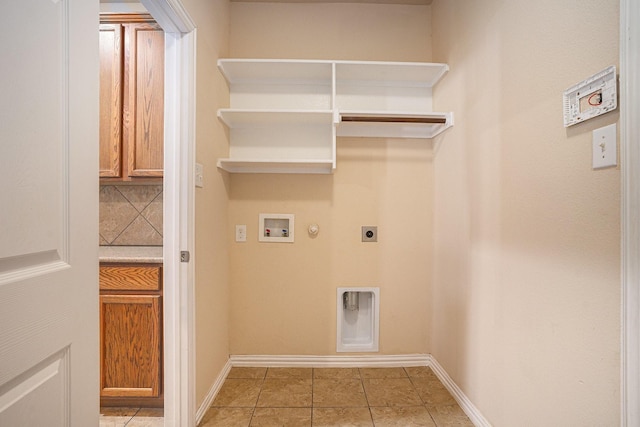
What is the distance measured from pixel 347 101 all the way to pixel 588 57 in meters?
1.45

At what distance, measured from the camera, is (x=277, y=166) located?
212cm

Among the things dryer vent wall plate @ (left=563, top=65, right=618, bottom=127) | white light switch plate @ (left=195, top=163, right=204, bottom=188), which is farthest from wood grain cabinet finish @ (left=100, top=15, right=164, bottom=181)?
dryer vent wall plate @ (left=563, top=65, right=618, bottom=127)

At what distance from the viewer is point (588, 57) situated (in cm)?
97

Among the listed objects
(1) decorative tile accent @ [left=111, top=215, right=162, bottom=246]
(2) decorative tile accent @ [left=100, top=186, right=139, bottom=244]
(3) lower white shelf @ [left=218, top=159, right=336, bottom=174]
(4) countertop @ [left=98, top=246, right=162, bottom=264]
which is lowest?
(4) countertop @ [left=98, top=246, right=162, bottom=264]

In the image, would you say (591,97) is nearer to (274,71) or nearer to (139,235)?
(274,71)

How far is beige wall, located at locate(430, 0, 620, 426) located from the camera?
94 centimetres

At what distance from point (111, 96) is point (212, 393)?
2010 millimetres

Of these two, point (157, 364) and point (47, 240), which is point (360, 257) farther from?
point (47, 240)

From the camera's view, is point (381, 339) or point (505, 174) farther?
point (381, 339)

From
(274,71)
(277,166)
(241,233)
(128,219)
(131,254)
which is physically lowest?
(131,254)

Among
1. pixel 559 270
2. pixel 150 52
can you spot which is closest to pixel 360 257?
pixel 559 270

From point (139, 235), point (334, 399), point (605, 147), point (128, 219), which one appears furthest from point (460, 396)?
point (128, 219)

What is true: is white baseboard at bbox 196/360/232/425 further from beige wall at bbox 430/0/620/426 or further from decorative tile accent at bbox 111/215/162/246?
beige wall at bbox 430/0/620/426

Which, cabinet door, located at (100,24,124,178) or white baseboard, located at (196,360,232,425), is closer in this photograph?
white baseboard, located at (196,360,232,425)
